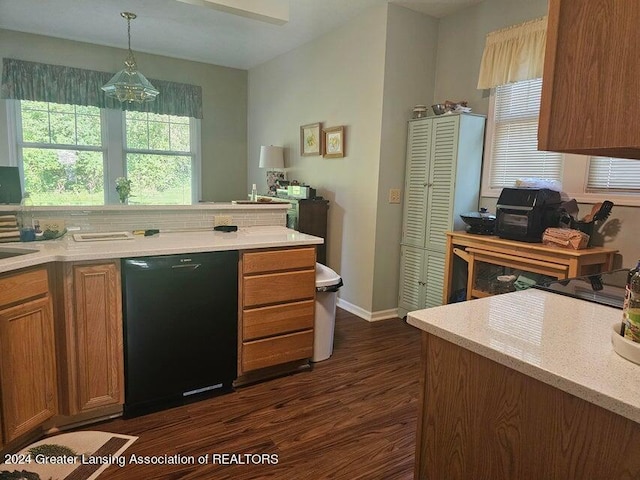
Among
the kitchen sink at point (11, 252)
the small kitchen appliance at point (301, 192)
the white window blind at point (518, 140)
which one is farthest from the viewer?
the small kitchen appliance at point (301, 192)

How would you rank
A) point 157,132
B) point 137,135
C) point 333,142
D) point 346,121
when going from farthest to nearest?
point 157,132 < point 137,135 < point 333,142 < point 346,121

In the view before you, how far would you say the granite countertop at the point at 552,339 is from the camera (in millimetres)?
800

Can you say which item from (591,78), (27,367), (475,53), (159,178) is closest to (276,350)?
(27,367)

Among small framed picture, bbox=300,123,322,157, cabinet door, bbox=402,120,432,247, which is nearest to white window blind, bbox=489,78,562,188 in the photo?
cabinet door, bbox=402,120,432,247

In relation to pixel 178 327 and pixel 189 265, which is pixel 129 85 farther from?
pixel 178 327

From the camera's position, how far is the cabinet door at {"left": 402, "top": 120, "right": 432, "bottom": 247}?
140 inches

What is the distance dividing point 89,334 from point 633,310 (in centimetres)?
219

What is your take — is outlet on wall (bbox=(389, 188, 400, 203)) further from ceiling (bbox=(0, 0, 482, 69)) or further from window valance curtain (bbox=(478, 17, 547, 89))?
ceiling (bbox=(0, 0, 482, 69))

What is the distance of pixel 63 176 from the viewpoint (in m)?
4.92

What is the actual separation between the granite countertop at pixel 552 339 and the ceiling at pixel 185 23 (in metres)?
3.08

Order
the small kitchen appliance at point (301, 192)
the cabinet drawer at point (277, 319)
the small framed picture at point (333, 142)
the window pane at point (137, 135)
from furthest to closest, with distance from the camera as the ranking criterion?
the window pane at point (137, 135) → the small kitchen appliance at point (301, 192) → the small framed picture at point (333, 142) → the cabinet drawer at point (277, 319)

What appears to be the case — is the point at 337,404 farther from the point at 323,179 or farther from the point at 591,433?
the point at 323,179

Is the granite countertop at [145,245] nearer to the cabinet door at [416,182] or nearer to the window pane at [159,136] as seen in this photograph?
the cabinet door at [416,182]

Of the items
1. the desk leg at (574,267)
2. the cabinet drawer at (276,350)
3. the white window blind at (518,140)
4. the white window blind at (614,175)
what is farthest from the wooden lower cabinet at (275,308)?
the white window blind at (614,175)
